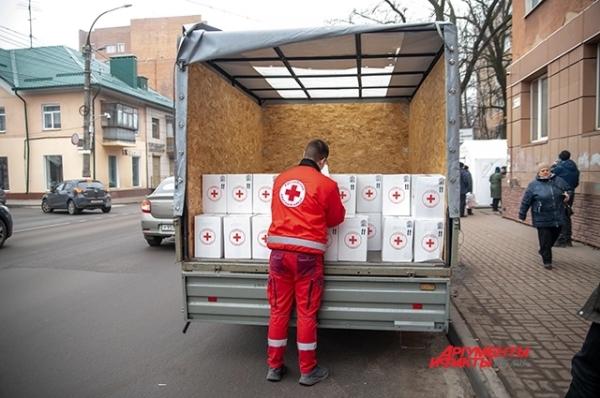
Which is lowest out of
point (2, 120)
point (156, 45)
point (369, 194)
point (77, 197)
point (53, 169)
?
point (77, 197)

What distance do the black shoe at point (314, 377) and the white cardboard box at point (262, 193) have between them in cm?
153

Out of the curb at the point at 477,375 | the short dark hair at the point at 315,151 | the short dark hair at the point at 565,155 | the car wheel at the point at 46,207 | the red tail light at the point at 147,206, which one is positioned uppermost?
the short dark hair at the point at 565,155

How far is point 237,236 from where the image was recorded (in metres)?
4.62

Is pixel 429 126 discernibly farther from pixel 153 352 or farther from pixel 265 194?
pixel 153 352

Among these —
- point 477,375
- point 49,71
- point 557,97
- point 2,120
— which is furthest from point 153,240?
point 49,71

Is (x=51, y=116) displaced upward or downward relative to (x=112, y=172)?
upward

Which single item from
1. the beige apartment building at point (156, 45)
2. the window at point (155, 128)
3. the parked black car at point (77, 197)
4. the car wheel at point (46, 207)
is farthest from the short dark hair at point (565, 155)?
the beige apartment building at point (156, 45)

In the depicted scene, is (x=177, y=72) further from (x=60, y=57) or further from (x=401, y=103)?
(x=60, y=57)

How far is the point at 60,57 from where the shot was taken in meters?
34.3

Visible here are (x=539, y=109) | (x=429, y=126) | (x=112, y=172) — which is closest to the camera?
(x=429, y=126)

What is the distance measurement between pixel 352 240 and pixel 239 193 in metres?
1.20

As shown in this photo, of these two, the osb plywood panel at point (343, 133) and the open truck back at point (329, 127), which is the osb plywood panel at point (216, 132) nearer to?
the open truck back at point (329, 127)

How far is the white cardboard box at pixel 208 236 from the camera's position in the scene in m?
4.63

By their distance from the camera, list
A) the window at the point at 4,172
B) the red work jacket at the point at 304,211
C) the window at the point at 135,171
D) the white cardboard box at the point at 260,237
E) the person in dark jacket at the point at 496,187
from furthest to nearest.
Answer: the window at the point at 135,171 < the window at the point at 4,172 < the person in dark jacket at the point at 496,187 < the white cardboard box at the point at 260,237 < the red work jacket at the point at 304,211
